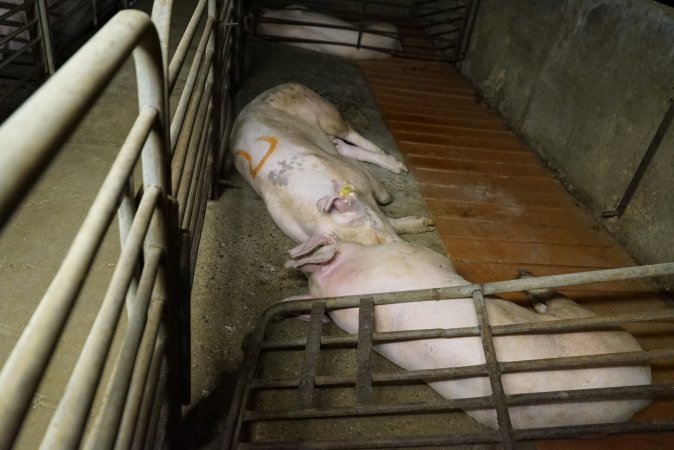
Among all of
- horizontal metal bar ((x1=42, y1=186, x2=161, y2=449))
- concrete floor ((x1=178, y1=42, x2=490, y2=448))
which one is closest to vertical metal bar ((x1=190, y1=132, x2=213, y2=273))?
concrete floor ((x1=178, y1=42, x2=490, y2=448))

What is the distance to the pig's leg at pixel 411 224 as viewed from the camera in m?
2.87

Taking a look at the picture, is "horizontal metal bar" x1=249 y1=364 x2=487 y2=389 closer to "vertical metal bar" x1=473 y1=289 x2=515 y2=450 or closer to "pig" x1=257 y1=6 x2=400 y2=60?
"vertical metal bar" x1=473 y1=289 x2=515 y2=450

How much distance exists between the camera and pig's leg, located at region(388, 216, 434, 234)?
113 inches

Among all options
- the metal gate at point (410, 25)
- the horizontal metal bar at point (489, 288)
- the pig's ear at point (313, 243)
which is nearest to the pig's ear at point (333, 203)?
the pig's ear at point (313, 243)

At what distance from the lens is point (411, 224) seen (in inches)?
114

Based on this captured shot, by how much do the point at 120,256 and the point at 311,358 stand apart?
3.45 ft

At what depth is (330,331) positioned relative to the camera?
7.30 ft

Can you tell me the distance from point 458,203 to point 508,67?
6.48 ft

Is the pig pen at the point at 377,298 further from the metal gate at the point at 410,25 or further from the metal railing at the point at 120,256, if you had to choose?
the metal gate at the point at 410,25

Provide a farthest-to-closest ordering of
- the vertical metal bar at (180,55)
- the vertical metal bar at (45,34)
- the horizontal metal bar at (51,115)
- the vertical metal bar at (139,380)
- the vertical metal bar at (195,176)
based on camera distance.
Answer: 1. the vertical metal bar at (45,34)
2. the vertical metal bar at (195,176)
3. the vertical metal bar at (180,55)
4. the vertical metal bar at (139,380)
5. the horizontal metal bar at (51,115)

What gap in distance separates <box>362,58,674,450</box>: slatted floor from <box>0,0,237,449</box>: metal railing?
1442mm

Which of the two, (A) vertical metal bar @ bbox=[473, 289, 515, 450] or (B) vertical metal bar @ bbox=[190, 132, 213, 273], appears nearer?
(A) vertical metal bar @ bbox=[473, 289, 515, 450]

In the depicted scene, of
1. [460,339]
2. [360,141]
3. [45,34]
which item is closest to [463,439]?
[460,339]

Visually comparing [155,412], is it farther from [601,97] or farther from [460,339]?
[601,97]
